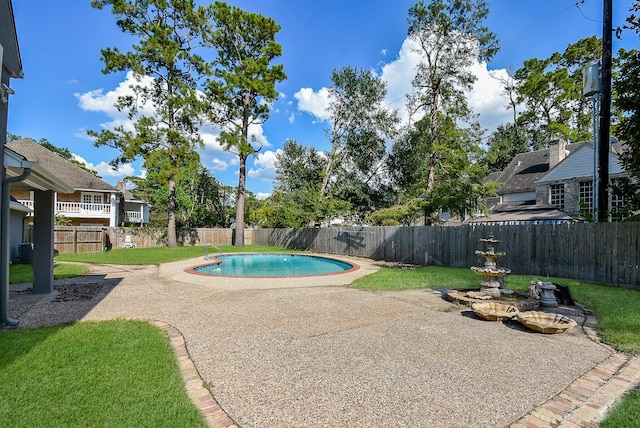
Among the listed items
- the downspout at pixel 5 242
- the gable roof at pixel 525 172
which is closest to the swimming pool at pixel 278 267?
the downspout at pixel 5 242

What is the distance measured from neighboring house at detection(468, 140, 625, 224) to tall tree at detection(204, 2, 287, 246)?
17093 mm

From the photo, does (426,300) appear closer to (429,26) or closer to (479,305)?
(479,305)

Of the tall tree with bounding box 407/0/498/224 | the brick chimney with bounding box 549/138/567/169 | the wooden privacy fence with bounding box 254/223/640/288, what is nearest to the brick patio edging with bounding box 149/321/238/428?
the wooden privacy fence with bounding box 254/223/640/288

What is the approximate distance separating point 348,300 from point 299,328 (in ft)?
7.46

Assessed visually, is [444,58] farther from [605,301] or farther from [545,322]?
[545,322]

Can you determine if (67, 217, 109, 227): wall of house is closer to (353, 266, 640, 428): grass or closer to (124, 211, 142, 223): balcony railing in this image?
(124, 211, 142, 223): balcony railing

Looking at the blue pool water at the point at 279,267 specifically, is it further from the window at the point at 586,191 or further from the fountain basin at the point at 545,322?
the window at the point at 586,191

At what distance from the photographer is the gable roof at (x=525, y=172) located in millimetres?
23531

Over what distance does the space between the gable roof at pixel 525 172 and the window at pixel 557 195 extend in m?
1.93

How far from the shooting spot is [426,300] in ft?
23.1

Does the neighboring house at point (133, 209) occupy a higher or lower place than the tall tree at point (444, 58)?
lower

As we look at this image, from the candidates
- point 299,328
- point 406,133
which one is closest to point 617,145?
point 406,133

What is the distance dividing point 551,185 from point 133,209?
39102 millimetres

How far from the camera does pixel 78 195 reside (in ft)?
89.8
